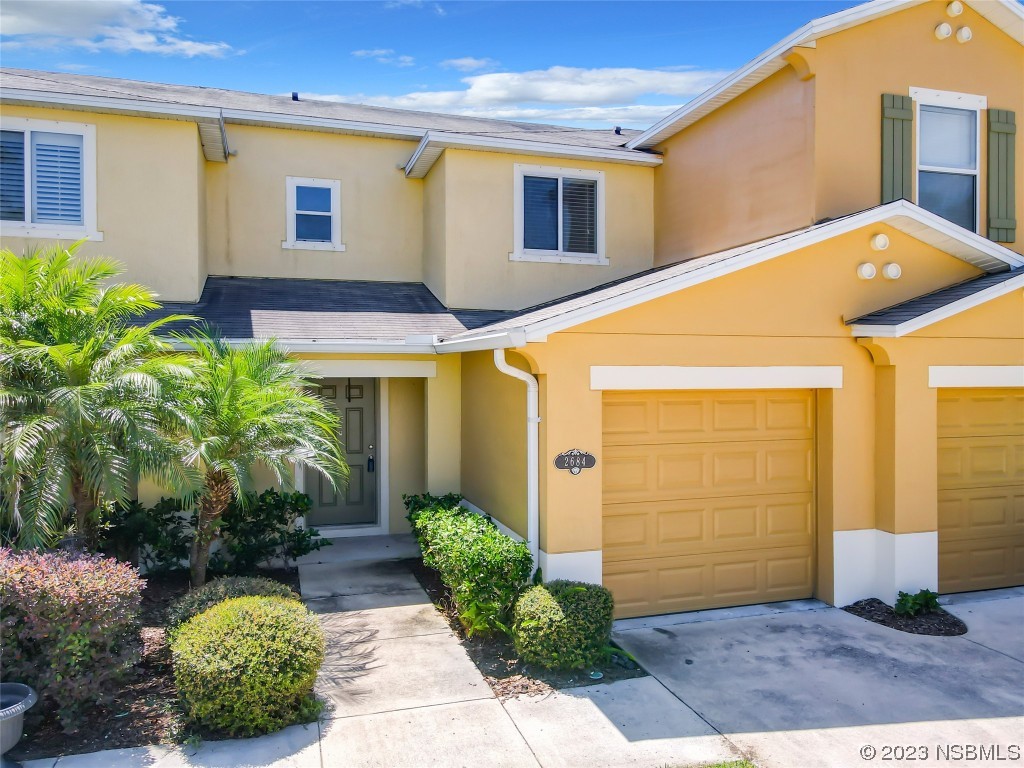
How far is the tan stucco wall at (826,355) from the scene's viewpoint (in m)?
7.23

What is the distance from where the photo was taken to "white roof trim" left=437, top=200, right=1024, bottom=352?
272 inches

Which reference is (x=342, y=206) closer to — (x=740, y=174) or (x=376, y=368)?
(x=376, y=368)

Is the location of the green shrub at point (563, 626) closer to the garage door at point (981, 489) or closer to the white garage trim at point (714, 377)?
the white garage trim at point (714, 377)

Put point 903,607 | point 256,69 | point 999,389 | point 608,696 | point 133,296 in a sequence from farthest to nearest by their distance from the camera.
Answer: point 256,69 < point 999,389 < point 903,607 < point 133,296 < point 608,696

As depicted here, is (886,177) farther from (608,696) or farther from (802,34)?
(608,696)

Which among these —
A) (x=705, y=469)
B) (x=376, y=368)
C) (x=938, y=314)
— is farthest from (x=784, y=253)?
(x=376, y=368)

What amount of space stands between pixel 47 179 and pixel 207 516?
5.57 metres

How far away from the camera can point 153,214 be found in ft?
32.7

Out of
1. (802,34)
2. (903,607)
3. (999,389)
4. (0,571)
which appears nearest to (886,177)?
(802,34)

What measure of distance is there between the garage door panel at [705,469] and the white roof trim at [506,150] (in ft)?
18.0

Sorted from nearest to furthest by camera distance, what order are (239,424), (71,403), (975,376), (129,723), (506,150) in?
(129,723)
(71,403)
(239,424)
(975,376)
(506,150)

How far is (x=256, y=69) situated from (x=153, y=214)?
4025 millimetres

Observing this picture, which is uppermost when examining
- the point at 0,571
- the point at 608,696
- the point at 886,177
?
the point at 886,177

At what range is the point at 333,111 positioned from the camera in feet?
42.3
